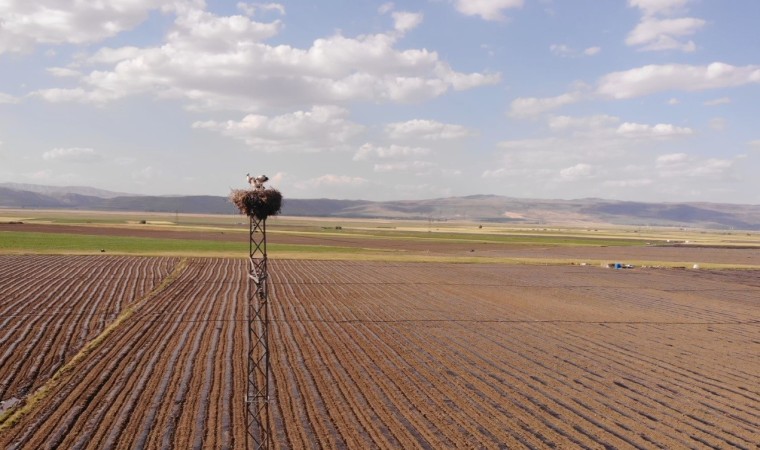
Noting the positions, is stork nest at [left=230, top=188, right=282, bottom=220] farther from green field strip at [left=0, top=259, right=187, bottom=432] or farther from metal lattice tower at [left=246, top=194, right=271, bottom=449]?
green field strip at [left=0, top=259, right=187, bottom=432]

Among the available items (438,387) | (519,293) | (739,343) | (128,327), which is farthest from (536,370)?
(519,293)

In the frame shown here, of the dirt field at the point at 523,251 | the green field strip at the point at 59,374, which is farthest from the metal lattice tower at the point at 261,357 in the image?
the dirt field at the point at 523,251

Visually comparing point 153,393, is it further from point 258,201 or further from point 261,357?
point 258,201

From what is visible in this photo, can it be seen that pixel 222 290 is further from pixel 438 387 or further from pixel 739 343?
pixel 739 343

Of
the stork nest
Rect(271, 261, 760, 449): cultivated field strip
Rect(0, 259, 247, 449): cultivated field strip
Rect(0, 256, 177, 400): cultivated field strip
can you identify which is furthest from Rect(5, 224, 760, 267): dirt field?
the stork nest

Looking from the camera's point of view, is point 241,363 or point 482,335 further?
point 482,335

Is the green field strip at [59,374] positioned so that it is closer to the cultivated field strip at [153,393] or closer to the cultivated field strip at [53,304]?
the cultivated field strip at [153,393]

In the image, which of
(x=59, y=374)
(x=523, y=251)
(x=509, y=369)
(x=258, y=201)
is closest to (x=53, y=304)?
(x=59, y=374)
